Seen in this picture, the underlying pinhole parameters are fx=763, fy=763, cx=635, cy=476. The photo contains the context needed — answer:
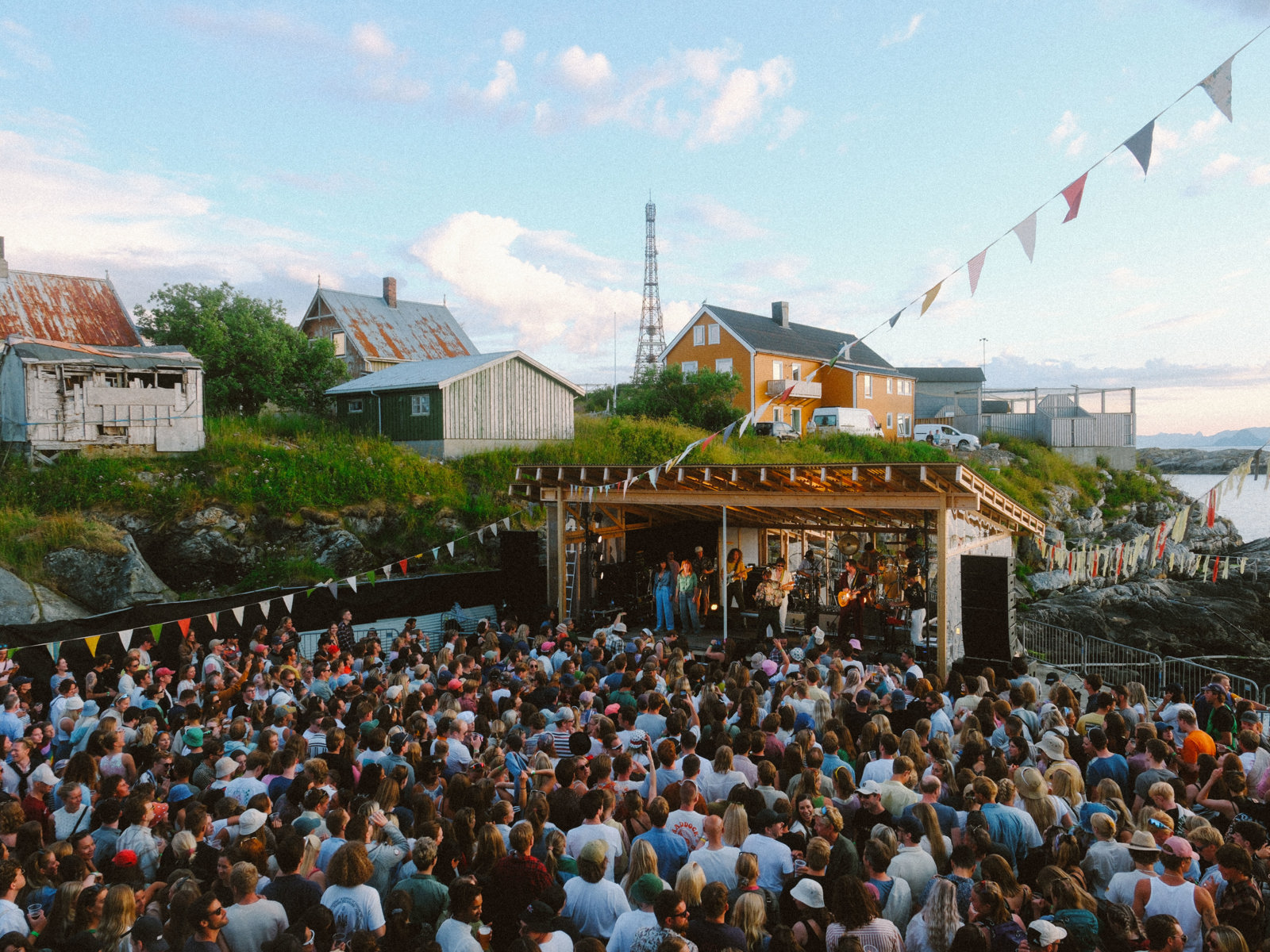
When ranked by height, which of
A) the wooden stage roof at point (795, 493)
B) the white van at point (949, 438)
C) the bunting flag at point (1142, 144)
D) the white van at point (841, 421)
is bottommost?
the wooden stage roof at point (795, 493)

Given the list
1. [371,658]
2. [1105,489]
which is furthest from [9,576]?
[1105,489]

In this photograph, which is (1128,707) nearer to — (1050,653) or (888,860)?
(888,860)

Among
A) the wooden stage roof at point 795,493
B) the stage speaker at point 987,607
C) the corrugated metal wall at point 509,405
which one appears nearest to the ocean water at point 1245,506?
the wooden stage roof at point 795,493

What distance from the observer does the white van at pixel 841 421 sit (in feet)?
113

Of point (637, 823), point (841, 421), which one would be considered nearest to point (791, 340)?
point (841, 421)

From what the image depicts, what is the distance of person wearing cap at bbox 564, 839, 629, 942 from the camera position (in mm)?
3639

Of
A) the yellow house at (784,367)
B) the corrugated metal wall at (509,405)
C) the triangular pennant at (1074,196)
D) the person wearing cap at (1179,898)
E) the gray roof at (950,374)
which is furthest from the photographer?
the gray roof at (950,374)

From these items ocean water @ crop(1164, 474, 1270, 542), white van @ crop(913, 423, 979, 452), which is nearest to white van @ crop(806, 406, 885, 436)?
white van @ crop(913, 423, 979, 452)

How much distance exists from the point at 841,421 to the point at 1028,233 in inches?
1123

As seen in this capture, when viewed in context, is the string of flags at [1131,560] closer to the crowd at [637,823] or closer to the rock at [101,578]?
the crowd at [637,823]

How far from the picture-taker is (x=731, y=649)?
33.7 ft

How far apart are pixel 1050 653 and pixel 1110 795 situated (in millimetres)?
13494

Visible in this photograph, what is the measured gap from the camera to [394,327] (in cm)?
3341

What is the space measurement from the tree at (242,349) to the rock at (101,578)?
978cm
